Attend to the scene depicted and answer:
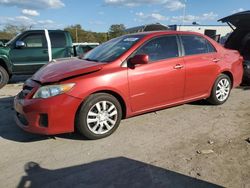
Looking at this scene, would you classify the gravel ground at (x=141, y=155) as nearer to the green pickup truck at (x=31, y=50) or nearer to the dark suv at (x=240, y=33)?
the dark suv at (x=240, y=33)

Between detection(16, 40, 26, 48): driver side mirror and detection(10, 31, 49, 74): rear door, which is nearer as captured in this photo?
detection(16, 40, 26, 48): driver side mirror

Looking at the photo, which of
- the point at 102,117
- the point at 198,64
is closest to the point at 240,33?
the point at 198,64

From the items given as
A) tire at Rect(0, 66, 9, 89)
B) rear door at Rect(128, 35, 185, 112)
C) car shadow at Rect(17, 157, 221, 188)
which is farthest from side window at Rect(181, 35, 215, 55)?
tire at Rect(0, 66, 9, 89)

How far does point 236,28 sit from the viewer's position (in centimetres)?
909

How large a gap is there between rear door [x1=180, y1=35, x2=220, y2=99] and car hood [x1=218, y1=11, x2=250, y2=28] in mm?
2733

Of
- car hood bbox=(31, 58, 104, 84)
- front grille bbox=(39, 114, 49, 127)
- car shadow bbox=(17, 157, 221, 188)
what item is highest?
car hood bbox=(31, 58, 104, 84)

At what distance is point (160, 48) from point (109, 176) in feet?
8.97

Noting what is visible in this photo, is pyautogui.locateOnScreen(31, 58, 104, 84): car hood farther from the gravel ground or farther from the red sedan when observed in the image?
the gravel ground

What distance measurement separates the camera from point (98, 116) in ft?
14.9

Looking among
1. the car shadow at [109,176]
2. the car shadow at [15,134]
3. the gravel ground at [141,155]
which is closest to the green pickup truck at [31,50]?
the car shadow at [15,134]

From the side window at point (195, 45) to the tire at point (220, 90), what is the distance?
0.67m

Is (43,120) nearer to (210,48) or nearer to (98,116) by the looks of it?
(98,116)

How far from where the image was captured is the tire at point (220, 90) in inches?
244

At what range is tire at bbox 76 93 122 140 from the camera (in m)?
4.41
